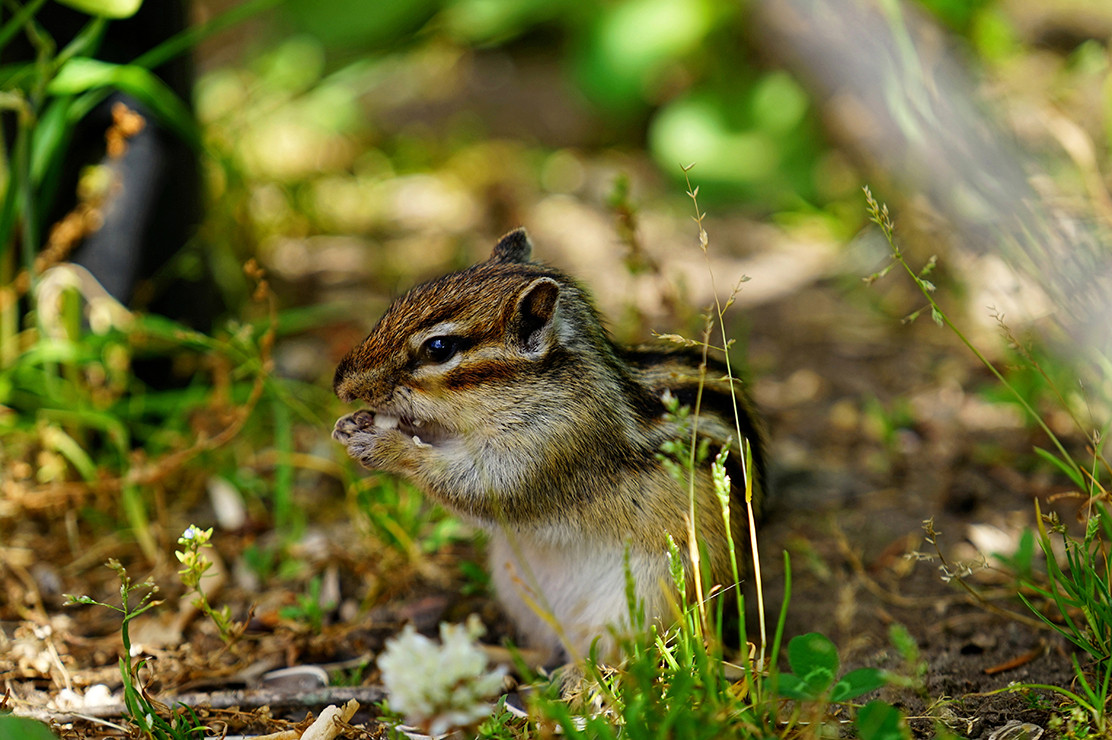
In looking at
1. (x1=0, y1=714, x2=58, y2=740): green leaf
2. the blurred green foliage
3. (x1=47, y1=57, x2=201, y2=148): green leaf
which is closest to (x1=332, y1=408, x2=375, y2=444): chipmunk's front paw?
(x1=0, y1=714, x2=58, y2=740): green leaf

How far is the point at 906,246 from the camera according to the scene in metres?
4.85

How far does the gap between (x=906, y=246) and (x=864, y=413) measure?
1137mm

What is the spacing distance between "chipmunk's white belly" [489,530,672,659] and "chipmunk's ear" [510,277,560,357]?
561 millimetres

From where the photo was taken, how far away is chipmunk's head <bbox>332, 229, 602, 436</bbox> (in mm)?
2631

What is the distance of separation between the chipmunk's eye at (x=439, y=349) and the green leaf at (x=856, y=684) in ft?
4.34

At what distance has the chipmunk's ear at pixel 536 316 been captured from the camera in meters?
2.61

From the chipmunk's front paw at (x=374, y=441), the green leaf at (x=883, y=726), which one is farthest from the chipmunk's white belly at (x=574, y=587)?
the green leaf at (x=883, y=726)

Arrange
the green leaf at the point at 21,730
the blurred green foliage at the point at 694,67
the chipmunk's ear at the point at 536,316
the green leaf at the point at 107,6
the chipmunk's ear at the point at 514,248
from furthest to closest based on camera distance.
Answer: the blurred green foliage at the point at 694,67 < the chipmunk's ear at the point at 514,248 < the green leaf at the point at 107,6 < the chipmunk's ear at the point at 536,316 < the green leaf at the point at 21,730

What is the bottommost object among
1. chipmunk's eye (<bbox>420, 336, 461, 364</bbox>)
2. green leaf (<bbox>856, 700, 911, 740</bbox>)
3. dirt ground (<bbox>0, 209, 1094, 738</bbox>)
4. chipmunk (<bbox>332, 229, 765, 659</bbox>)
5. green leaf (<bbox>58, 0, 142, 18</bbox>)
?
dirt ground (<bbox>0, 209, 1094, 738</bbox>)

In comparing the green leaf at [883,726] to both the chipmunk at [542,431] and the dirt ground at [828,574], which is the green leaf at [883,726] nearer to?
the dirt ground at [828,574]

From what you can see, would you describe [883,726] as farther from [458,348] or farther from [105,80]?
[105,80]

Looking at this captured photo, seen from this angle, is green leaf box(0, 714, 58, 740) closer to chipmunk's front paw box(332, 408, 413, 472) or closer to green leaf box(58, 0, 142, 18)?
chipmunk's front paw box(332, 408, 413, 472)

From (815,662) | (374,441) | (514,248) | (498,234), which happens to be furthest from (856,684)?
(498,234)

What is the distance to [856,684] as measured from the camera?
83.0 inches
